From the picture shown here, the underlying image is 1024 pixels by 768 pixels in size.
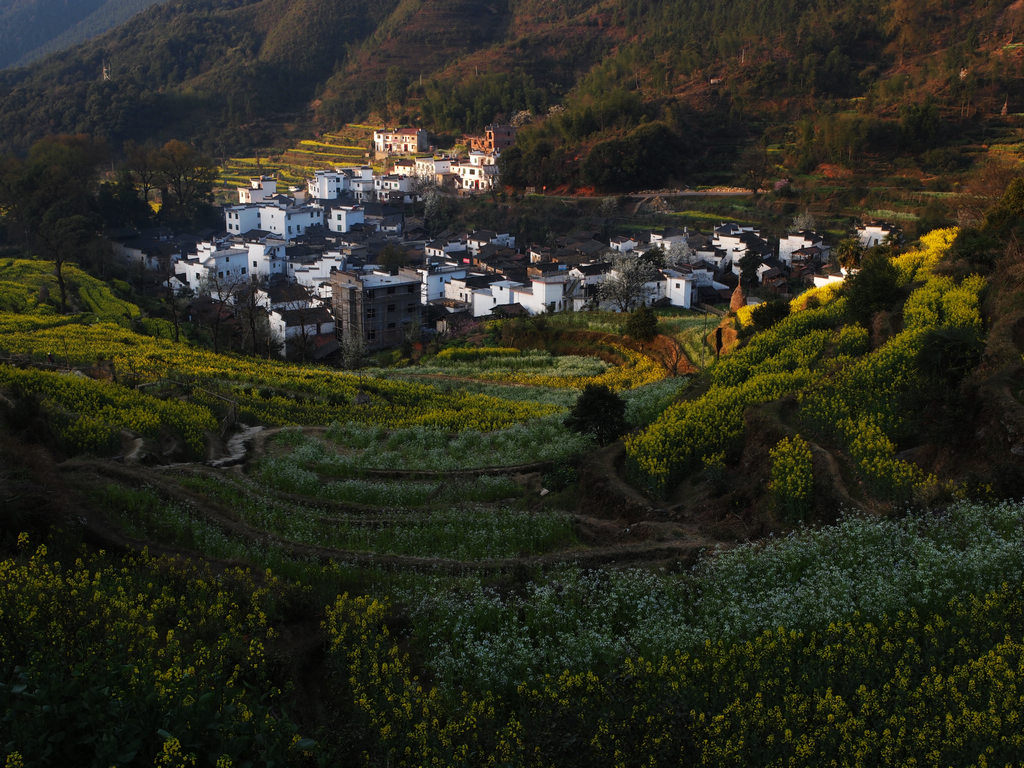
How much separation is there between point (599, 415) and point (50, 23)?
159431mm

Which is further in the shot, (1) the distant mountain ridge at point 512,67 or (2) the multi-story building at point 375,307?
(1) the distant mountain ridge at point 512,67

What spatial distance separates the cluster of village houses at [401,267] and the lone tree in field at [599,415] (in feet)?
69.3

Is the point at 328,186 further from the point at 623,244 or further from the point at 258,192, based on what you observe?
the point at 623,244

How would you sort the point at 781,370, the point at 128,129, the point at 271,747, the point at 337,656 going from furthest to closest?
the point at 128,129, the point at 781,370, the point at 337,656, the point at 271,747

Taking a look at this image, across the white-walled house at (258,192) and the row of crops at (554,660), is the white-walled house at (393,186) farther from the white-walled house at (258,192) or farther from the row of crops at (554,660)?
the row of crops at (554,660)

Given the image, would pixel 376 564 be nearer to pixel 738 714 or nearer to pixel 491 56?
pixel 738 714

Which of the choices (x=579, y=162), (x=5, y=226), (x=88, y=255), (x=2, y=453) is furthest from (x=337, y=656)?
(x=579, y=162)

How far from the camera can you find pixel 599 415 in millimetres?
14664

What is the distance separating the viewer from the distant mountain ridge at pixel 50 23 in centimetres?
13562

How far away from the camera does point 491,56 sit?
98.6 metres

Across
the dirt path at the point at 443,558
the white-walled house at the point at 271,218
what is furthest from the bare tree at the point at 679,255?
the dirt path at the point at 443,558

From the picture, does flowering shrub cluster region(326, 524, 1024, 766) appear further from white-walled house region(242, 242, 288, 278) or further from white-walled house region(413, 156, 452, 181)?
white-walled house region(413, 156, 452, 181)

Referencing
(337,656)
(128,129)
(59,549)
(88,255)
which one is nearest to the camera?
(337,656)

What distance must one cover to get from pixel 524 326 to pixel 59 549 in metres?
26.9
